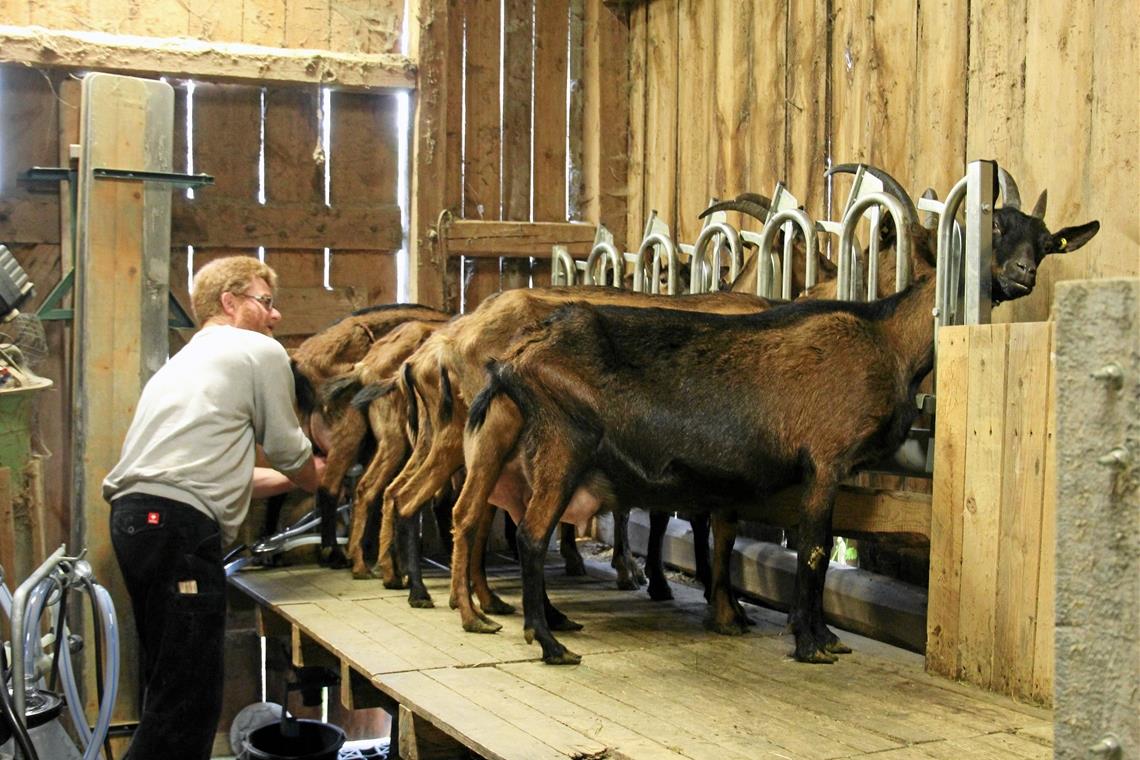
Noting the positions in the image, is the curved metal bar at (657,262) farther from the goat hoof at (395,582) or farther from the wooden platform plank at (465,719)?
the wooden platform plank at (465,719)

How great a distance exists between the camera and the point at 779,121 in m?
7.22

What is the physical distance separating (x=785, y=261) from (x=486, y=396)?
6.01 feet

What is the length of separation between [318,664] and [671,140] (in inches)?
172

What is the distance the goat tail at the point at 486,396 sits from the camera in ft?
15.9

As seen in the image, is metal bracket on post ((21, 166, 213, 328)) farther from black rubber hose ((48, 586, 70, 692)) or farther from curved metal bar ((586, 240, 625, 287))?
curved metal bar ((586, 240, 625, 287))

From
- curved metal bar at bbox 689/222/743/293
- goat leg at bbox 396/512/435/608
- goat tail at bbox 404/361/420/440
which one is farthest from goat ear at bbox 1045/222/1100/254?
goat leg at bbox 396/512/435/608

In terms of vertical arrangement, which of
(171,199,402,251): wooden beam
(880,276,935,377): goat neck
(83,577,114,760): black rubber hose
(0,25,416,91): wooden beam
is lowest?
(83,577,114,760): black rubber hose

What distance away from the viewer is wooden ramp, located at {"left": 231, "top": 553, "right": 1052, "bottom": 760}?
3.59 metres

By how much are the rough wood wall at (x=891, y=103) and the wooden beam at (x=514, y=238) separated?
38cm

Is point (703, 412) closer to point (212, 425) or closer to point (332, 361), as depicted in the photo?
point (212, 425)

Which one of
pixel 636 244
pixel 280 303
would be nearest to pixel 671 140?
pixel 636 244

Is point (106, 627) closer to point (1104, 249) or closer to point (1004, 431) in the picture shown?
point (1004, 431)

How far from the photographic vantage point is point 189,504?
510cm

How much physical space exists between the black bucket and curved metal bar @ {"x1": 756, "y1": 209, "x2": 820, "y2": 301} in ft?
10.4
